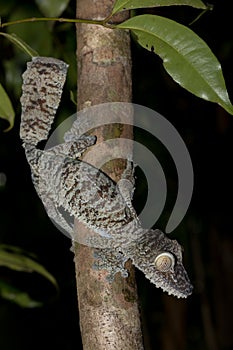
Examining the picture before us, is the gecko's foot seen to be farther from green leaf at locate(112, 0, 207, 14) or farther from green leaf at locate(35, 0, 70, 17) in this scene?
green leaf at locate(35, 0, 70, 17)

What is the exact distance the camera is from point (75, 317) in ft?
13.6

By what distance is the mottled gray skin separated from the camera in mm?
1438

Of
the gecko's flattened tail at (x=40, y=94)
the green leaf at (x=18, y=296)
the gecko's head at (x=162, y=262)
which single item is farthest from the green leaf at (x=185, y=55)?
the green leaf at (x=18, y=296)

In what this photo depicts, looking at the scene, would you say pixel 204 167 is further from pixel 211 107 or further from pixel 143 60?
pixel 143 60

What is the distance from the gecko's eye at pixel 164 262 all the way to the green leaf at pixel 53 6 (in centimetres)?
87

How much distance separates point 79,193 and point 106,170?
314 millimetres

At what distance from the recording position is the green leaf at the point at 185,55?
1.25 m

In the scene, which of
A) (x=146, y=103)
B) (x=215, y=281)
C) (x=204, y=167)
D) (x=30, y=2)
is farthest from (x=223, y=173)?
(x=30, y=2)

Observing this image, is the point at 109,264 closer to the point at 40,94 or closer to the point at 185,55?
the point at 185,55

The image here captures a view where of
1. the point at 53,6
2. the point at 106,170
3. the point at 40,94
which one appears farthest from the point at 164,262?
the point at 53,6

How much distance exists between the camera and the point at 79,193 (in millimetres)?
1569

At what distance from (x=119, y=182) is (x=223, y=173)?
8.53 feet

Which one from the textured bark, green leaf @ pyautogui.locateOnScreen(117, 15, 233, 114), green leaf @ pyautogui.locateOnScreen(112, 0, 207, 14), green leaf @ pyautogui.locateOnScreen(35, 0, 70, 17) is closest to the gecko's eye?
the textured bark

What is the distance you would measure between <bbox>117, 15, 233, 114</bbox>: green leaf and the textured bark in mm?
73
